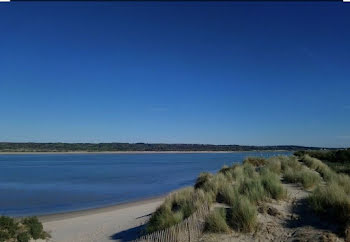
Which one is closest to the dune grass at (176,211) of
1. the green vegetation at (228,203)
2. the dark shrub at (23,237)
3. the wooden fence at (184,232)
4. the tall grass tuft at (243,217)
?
the green vegetation at (228,203)

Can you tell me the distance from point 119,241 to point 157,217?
1.68m

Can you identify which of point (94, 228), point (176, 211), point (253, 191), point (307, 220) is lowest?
point (94, 228)

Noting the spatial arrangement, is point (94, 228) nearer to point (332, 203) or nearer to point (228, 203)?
point (228, 203)

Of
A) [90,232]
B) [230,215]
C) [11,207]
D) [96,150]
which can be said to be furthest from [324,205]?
[96,150]

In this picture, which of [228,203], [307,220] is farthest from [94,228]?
[307,220]

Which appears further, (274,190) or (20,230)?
(20,230)

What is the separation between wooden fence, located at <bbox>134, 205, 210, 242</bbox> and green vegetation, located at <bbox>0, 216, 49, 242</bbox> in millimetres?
4490

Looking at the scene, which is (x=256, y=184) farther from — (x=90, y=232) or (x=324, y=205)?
(x=90, y=232)

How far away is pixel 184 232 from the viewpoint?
9219 mm

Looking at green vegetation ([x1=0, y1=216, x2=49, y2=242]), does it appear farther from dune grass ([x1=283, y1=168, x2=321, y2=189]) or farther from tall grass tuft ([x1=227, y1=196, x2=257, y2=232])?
dune grass ([x1=283, y1=168, x2=321, y2=189])

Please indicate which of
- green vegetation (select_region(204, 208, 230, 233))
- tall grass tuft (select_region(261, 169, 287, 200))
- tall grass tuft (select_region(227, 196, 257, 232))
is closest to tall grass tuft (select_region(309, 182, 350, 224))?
tall grass tuft (select_region(261, 169, 287, 200))

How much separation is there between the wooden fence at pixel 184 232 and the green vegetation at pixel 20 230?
449 cm

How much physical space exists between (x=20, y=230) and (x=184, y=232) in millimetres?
6019

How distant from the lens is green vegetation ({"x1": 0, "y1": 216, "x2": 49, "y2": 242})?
1158cm
